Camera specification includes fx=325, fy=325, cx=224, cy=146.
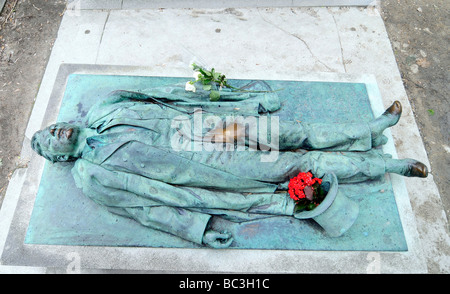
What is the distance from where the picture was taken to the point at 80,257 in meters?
3.36

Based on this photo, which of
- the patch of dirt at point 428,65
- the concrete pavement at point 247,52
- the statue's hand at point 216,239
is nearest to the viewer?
the statue's hand at point 216,239

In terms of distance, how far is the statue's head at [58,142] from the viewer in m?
3.32

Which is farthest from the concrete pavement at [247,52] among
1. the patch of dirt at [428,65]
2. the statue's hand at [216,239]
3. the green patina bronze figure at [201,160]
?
the statue's hand at [216,239]

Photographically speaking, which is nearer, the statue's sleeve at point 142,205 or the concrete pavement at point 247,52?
the statue's sleeve at point 142,205

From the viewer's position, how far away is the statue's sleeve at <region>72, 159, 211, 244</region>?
318cm

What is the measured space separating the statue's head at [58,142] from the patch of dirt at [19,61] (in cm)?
90

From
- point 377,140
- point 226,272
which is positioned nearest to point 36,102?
point 226,272

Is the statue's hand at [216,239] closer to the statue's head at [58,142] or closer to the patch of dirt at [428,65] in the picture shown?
the statue's head at [58,142]

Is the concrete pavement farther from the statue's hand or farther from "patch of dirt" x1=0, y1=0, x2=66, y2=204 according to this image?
the statue's hand

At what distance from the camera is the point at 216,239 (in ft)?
10.5

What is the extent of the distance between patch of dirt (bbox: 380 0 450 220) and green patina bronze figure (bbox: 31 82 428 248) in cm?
124

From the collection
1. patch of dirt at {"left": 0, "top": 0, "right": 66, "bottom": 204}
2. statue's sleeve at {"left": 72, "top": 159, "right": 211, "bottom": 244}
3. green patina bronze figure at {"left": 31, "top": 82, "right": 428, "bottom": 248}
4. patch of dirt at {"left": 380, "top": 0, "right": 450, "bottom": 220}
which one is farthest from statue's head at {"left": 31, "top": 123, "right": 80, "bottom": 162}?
patch of dirt at {"left": 380, "top": 0, "right": 450, "bottom": 220}

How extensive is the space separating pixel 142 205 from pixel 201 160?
74 centimetres

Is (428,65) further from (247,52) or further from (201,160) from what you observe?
(201,160)
